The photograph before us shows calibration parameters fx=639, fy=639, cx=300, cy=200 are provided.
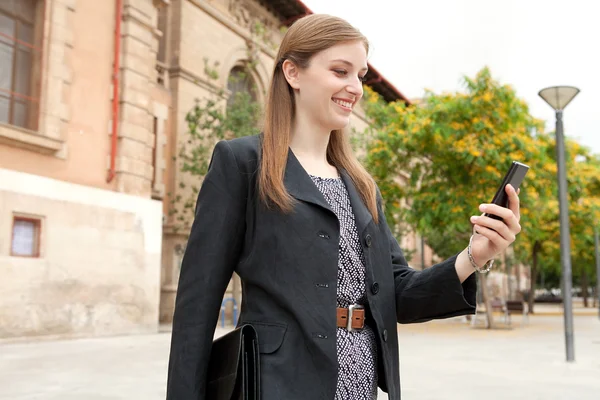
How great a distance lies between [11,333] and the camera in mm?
11352

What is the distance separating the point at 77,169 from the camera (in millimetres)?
13383

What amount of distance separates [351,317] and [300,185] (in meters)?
0.42

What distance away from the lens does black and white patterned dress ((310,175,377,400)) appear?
183 centimetres

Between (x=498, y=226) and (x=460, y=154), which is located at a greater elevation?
(x=460, y=154)

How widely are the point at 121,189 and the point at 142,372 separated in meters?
6.46

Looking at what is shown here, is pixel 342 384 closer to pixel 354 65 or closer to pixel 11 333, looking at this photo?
pixel 354 65

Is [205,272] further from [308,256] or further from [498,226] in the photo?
[498,226]

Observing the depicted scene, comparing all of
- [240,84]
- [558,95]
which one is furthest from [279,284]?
[240,84]

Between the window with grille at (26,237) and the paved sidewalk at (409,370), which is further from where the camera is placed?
the window with grille at (26,237)

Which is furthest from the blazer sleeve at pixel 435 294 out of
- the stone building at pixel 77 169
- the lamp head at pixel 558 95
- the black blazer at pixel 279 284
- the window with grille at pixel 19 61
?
the window with grille at pixel 19 61

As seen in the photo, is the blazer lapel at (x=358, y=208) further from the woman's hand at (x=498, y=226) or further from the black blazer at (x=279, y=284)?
the woman's hand at (x=498, y=226)

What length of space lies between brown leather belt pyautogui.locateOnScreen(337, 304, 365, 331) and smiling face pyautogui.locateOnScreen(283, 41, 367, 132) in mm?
591

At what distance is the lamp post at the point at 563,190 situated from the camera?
11.1 m

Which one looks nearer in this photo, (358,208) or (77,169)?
(358,208)
